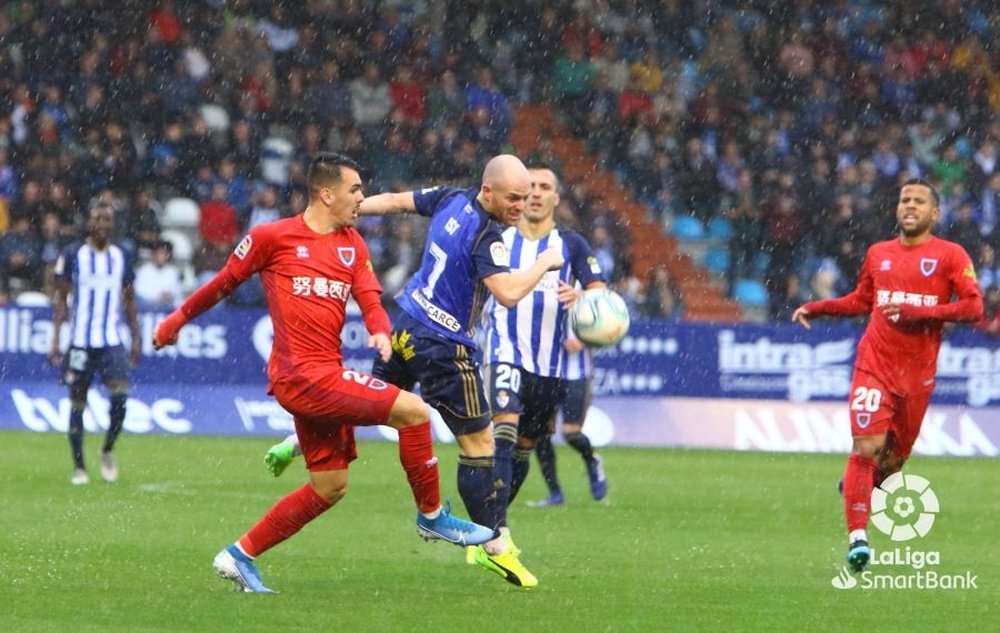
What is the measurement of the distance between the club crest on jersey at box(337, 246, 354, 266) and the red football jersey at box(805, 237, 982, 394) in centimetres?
325

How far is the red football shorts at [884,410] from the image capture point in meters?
10.0

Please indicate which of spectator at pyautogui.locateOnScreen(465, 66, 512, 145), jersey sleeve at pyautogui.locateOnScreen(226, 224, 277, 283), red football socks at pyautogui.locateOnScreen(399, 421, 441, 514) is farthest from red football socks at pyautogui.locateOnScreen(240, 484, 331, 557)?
spectator at pyautogui.locateOnScreen(465, 66, 512, 145)

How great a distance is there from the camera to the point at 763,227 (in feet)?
76.3

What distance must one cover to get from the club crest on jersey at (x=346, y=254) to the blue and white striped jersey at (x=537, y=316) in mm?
3100

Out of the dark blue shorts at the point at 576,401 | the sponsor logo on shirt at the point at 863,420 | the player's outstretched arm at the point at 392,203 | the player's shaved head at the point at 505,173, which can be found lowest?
the dark blue shorts at the point at 576,401

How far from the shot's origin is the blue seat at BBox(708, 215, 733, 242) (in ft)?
80.2

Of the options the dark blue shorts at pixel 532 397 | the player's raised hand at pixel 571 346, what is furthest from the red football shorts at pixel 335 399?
the player's raised hand at pixel 571 346

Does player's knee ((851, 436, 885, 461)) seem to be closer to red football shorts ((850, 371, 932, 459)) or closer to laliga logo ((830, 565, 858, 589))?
red football shorts ((850, 371, 932, 459))

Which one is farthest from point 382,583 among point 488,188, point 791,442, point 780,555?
point 791,442

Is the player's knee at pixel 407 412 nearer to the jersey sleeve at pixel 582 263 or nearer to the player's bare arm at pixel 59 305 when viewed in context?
the jersey sleeve at pixel 582 263

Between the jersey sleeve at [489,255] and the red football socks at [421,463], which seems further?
the jersey sleeve at [489,255]

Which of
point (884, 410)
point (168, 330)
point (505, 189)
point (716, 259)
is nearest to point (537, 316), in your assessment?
point (884, 410)

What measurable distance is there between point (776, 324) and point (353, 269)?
40.1ft

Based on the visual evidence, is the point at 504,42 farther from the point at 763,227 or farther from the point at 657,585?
the point at 657,585
